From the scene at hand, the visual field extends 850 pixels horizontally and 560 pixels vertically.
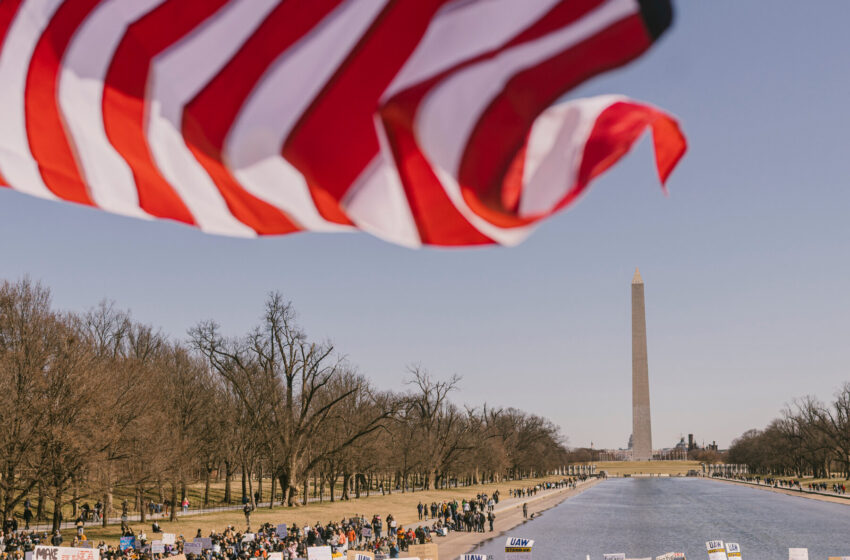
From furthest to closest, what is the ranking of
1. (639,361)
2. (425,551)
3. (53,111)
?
(639,361)
(425,551)
(53,111)

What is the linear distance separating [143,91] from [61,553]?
1858cm

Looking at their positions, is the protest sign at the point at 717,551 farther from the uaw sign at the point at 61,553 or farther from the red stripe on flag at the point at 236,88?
the red stripe on flag at the point at 236,88

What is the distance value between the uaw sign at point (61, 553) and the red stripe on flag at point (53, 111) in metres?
17.3

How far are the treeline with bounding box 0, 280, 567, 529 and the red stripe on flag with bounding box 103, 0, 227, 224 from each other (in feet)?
111

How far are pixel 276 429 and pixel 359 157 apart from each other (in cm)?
6294

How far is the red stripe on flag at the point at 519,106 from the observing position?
3.81 m

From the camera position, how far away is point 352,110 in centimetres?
466

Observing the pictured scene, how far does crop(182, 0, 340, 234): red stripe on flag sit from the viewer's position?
4688 millimetres

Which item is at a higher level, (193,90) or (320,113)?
(193,90)

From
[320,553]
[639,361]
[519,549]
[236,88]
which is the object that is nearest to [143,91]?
[236,88]

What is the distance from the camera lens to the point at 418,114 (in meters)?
4.46

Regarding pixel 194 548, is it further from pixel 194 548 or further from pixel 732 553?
pixel 732 553

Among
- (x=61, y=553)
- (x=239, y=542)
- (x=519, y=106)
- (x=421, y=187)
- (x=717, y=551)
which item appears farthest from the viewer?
(x=239, y=542)

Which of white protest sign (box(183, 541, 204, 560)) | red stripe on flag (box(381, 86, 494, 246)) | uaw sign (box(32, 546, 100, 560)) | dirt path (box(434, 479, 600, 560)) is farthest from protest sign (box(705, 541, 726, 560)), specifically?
red stripe on flag (box(381, 86, 494, 246))
